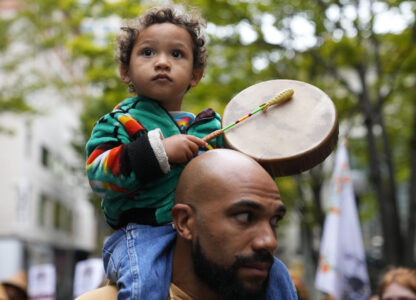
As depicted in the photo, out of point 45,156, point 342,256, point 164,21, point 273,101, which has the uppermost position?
point 164,21

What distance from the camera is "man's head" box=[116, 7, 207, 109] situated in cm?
254

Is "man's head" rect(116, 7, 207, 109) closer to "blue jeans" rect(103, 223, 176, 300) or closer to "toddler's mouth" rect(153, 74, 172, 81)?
"toddler's mouth" rect(153, 74, 172, 81)

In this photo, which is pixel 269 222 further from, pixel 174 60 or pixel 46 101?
pixel 46 101

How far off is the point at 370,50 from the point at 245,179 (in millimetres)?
11612

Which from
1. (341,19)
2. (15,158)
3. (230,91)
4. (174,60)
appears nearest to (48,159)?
(15,158)

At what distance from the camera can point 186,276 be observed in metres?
2.32

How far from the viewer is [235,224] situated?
2.15 m

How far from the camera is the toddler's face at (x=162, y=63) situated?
8.14 ft

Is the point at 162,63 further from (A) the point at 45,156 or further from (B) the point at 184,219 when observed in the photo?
(A) the point at 45,156

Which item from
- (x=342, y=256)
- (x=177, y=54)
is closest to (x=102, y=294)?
(x=177, y=54)

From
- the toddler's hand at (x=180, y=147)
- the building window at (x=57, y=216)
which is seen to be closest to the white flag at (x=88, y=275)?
the toddler's hand at (x=180, y=147)

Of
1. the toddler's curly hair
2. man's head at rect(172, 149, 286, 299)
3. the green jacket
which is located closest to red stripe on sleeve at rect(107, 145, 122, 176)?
the green jacket

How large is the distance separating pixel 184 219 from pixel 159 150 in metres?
0.27

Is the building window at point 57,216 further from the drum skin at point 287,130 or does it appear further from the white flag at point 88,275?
the drum skin at point 287,130
